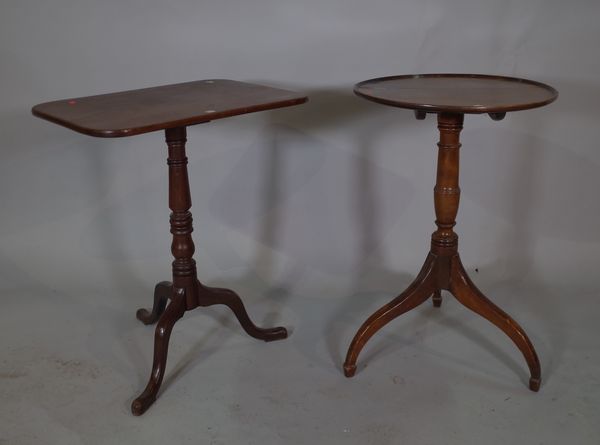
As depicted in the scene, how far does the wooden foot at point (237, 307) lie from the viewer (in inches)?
113

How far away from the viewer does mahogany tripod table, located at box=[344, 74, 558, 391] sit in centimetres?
255

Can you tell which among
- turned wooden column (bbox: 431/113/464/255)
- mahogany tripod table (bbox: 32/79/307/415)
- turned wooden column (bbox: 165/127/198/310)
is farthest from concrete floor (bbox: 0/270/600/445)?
turned wooden column (bbox: 431/113/464/255)

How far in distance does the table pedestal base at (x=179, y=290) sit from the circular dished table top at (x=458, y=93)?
25.1 inches

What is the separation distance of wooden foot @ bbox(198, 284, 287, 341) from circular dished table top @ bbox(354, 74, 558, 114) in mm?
872

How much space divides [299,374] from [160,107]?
1032 millimetres

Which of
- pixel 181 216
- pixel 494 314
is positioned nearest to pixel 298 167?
pixel 181 216

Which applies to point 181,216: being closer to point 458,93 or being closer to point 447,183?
point 447,183

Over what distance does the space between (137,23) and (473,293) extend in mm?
1762

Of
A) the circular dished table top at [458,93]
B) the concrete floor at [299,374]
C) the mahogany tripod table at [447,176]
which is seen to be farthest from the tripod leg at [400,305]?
the circular dished table top at [458,93]

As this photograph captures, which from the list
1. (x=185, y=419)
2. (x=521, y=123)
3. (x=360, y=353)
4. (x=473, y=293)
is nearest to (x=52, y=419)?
(x=185, y=419)

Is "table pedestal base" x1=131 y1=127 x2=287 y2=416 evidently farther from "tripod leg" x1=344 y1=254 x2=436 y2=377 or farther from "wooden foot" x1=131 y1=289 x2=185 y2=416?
"tripod leg" x1=344 y1=254 x2=436 y2=377

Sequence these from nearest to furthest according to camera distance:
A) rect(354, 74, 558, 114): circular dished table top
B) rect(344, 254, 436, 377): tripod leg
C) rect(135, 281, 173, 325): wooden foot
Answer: rect(354, 74, 558, 114): circular dished table top, rect(344, 254, 436, 377): tripod leg, rect(135, 281, 173, 325): wooden foot

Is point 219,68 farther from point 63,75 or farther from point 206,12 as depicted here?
point 63,75

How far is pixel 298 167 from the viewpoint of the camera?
3.55 meters
